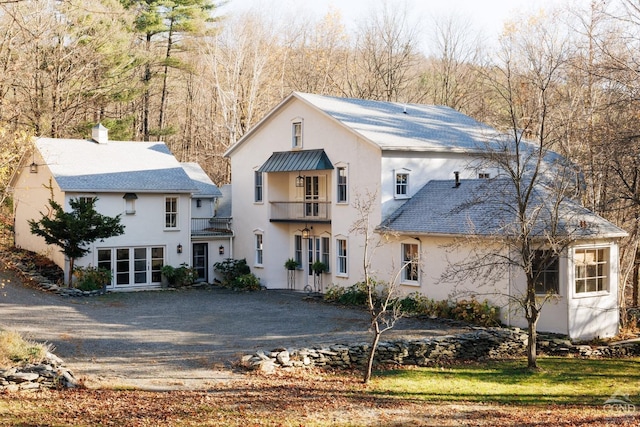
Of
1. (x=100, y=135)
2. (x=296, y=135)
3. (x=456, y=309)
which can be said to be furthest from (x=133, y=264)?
(x=456, y=309)

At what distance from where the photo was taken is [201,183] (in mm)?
38844

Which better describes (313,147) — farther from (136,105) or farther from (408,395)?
(136,105)

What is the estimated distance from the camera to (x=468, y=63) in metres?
49.0

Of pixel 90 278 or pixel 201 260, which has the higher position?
pixel 201 260

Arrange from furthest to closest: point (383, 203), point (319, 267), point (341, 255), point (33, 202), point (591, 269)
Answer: point (33, 202), point (319, 267), point (341, 255), point (383, 203), point (591, 269)

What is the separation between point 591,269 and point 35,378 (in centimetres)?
1829

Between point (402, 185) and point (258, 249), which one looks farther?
point (258, 249)

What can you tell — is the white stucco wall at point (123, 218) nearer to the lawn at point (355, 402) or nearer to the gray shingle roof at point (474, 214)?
the gray shingle roof at point (474, 214)

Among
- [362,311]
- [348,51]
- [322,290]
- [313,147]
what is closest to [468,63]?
[348,51]

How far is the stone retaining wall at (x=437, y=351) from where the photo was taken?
18.0 m

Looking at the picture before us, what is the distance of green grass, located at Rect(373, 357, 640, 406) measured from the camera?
16.3 m

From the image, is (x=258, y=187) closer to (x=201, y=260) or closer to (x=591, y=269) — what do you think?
→ (x=201, y=260)

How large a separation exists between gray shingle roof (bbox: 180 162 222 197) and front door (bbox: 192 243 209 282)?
10.1 ft

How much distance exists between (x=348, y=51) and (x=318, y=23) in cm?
368
